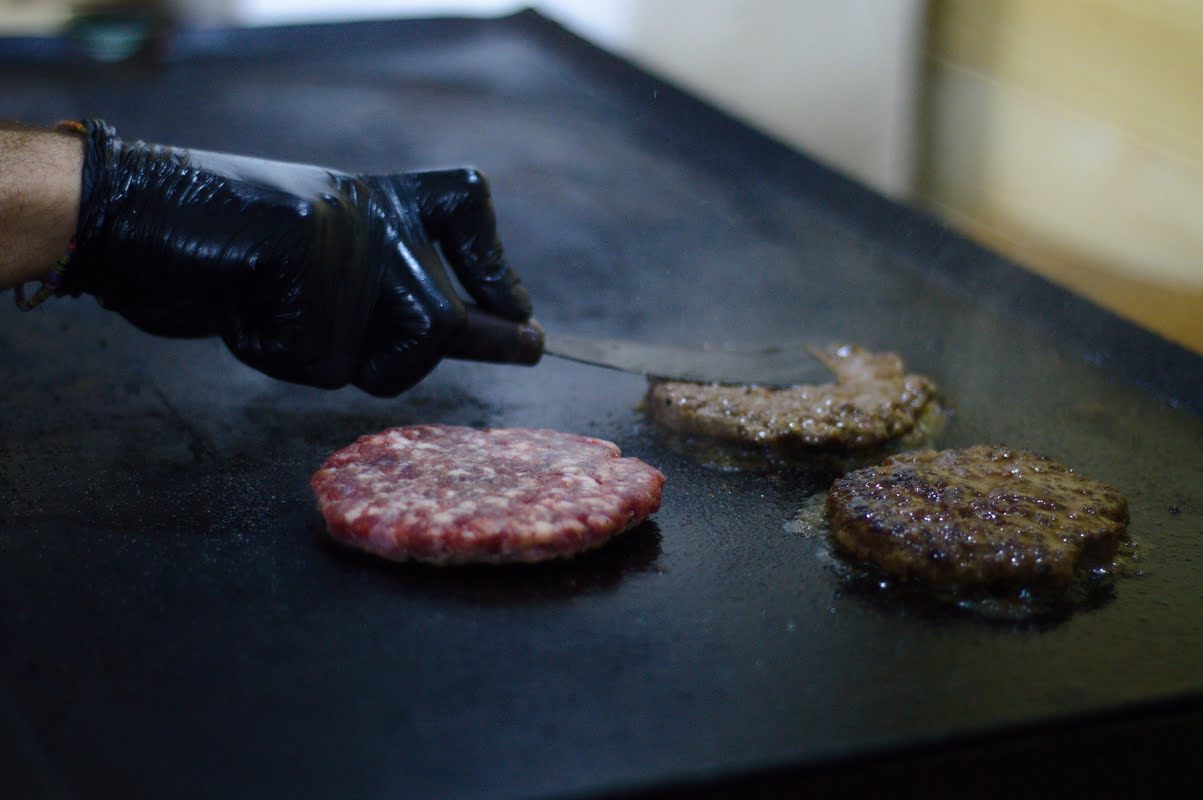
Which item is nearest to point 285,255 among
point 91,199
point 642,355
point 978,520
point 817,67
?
point 91,199

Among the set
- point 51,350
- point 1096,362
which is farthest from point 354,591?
point 1096,362

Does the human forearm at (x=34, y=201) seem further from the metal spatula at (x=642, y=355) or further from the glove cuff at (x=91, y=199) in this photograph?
the metal spatula at (x=642, y=355)

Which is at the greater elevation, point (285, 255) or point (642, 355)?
point (285, 255)

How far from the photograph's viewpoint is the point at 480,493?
88.0 inches

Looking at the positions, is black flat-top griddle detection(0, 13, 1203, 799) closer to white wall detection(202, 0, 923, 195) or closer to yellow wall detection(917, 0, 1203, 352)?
yellow wall detection(917, 0, 1203, 352)

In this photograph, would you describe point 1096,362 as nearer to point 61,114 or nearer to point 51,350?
point 51,350

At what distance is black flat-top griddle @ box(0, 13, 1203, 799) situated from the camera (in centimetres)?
166

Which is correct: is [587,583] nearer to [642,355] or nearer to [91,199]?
[642,355]

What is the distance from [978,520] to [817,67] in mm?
4373

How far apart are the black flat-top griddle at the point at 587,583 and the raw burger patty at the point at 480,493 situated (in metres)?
0.06

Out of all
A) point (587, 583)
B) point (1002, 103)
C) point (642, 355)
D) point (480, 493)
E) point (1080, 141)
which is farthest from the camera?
point (1002, 103)

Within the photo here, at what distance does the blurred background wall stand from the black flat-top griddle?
152 cm

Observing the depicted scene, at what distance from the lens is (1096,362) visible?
3199 mm

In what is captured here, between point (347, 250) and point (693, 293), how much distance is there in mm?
1296
